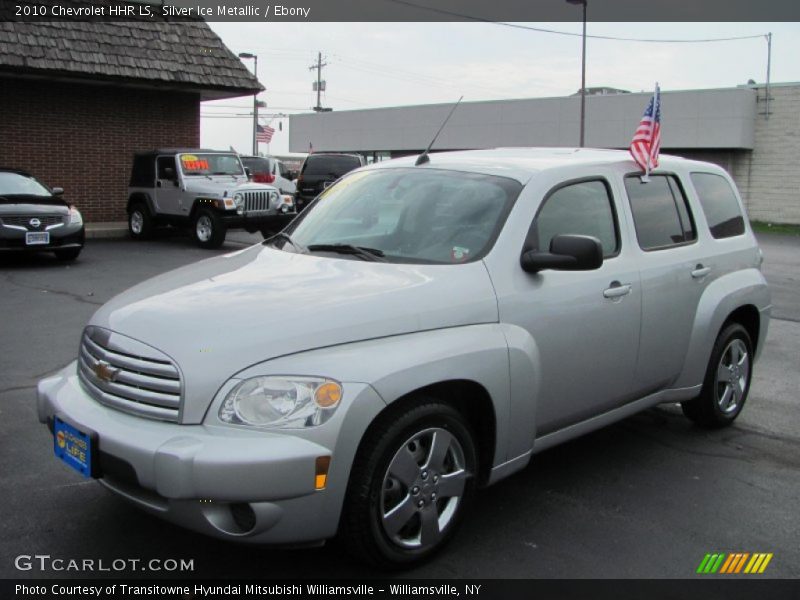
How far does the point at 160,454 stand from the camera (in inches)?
118

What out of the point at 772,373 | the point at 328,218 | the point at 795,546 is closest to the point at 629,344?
the point at 795,546

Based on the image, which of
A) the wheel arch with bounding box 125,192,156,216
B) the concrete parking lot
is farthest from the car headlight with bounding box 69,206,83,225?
the concrete parking lot

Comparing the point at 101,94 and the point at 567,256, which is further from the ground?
the point at 101,94

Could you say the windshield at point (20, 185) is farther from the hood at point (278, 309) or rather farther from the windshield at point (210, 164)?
the hood at point (278, 309)

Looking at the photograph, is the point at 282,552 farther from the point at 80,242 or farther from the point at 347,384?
the point at 80,242

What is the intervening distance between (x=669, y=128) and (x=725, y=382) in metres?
31.1

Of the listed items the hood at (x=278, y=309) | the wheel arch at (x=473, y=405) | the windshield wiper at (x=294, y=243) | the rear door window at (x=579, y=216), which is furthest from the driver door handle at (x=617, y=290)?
the windshield wiper at (x=294, y=243)

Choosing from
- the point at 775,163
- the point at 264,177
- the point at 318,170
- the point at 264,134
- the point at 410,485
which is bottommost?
the point at 410,485

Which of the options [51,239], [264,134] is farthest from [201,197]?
[264,134]

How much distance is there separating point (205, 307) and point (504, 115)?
38513mm

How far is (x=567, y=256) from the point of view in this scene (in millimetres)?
3893

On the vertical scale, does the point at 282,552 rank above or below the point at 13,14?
below

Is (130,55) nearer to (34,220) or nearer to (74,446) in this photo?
(34,220)

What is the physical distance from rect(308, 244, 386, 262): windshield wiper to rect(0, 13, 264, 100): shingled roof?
14331mm
